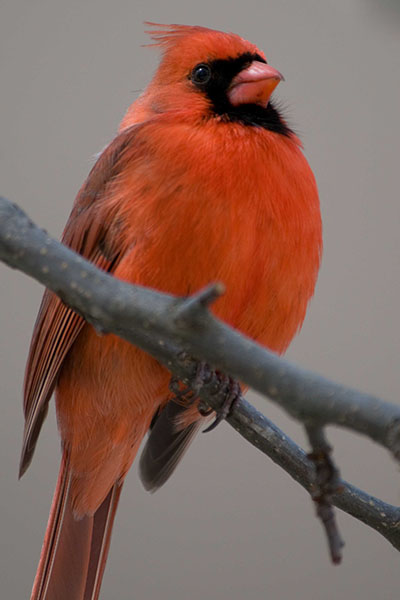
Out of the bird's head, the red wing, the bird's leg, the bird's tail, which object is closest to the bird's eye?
the bird's head

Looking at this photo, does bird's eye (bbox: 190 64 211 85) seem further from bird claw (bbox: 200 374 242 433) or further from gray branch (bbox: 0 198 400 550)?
gray branch (bbox: 0 198 400 550)

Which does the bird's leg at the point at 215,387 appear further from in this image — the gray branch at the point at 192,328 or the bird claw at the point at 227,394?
the gray branch at the point at 192,328

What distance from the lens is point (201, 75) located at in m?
1.71

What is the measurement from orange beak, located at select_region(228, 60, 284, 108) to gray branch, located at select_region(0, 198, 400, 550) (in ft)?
2.62

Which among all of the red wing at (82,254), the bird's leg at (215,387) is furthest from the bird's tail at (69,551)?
the bird's leg at (215,387)

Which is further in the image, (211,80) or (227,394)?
(211,80)

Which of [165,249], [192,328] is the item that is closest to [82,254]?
[165,249]

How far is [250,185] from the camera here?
1479 mm

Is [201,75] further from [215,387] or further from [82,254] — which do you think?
[215,387]

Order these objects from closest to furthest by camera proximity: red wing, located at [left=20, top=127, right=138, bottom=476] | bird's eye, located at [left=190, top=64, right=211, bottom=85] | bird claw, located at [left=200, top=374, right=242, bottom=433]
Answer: bird claw, located at [left=200, top=374, right=242, bottom=433]
red wing, located at [left=20, top=127, right=138, bottom=476]
bird's eye, located at [left=190, top=64, right=211, bottom=85]

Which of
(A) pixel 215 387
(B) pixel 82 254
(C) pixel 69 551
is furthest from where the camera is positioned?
(C) pixel 69 551

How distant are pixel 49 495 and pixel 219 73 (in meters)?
1.53

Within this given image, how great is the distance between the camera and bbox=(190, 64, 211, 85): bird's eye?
5.59 feet

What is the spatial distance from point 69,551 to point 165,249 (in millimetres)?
704
